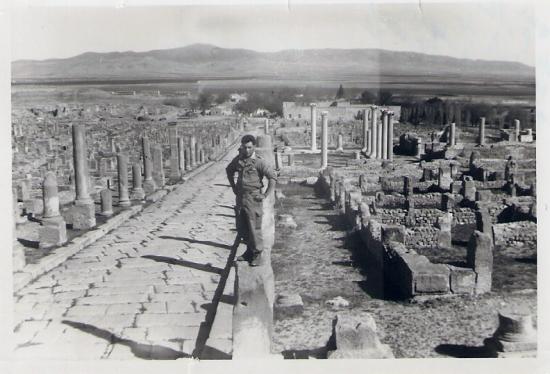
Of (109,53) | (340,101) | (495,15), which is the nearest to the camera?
(495,15)

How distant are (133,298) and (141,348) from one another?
177 centimetres

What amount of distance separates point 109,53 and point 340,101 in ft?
184

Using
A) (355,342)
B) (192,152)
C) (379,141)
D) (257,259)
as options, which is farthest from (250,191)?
(379,141)

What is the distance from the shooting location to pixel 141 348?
6.62 m

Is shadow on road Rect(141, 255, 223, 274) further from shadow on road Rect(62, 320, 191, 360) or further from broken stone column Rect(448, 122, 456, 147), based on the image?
broken stone column Rect(448, 122, 456, 147)

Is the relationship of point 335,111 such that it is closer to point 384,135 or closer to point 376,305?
point 384,135

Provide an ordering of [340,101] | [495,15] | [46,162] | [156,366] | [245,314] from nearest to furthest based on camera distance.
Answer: [245,314]
[156,366]
[495,15]
[46,162]
[340,101]

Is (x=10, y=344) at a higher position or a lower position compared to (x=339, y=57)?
lower

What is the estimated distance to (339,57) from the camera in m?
11.0

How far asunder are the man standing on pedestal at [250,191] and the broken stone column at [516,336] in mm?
3023

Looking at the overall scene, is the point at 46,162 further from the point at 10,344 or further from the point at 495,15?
the point at 495,15

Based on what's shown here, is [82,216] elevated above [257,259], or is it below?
below

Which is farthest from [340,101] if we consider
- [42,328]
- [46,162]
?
[42,328]

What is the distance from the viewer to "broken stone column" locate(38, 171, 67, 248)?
11.1 m
